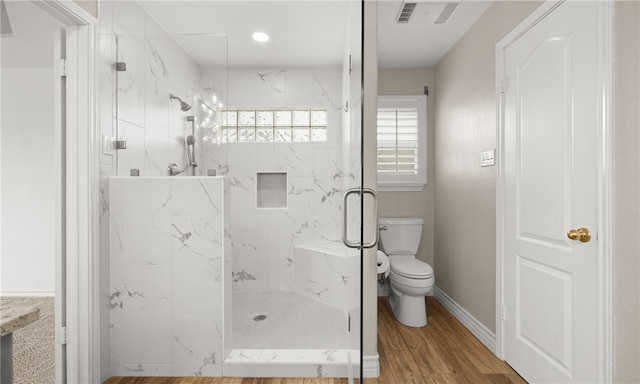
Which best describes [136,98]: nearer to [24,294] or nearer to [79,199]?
[79,199]

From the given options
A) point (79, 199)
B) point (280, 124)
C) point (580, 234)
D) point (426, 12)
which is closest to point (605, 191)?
point (580, 234)

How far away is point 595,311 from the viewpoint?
1.37 m

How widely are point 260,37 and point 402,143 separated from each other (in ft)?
5.60

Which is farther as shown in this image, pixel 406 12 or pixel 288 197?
pixel 288 197

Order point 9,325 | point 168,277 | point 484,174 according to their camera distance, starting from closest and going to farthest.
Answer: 1. point 9,325
2. point 168,277
3. point 484,174

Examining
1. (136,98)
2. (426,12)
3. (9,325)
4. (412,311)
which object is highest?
(426,12)

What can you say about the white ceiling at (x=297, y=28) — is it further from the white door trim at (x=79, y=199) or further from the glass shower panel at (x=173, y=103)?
the white door trim at (x=79, y=199)

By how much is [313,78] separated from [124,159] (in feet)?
7.10

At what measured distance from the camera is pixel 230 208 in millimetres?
2170

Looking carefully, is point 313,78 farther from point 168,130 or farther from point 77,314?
point 77,314

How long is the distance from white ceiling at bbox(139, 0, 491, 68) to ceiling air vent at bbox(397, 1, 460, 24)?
0.05 metres

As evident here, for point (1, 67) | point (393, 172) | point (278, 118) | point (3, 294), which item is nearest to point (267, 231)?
point (278, 118)

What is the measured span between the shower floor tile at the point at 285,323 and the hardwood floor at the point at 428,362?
0.91 ft
